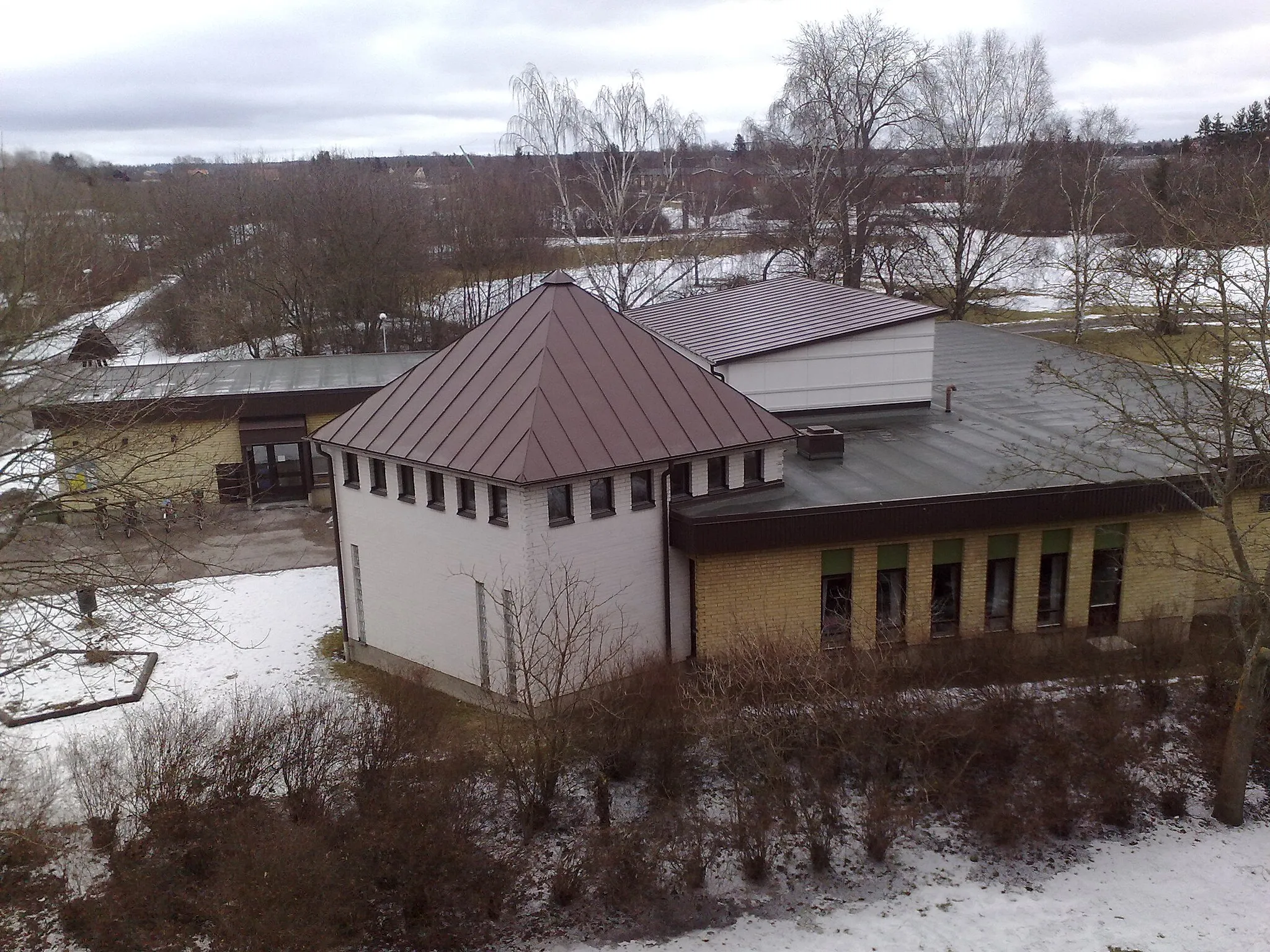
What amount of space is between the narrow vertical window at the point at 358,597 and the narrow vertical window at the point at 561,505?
513 cm

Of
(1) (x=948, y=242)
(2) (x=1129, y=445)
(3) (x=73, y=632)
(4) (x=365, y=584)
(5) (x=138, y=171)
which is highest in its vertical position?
(5) (x=138, y=171)

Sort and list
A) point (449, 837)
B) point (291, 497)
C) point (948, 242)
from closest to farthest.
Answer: point (449, 837) → point (291, 497) → point (948, 242)

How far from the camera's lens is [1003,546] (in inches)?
671

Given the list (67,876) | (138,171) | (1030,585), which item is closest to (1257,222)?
(1030,585)

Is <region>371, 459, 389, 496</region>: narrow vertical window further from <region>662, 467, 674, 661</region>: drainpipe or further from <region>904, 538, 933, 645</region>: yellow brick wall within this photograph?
<region>904, 538, 933, 645</region>: yellow brick wall

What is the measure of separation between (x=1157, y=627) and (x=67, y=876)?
16.1 meters

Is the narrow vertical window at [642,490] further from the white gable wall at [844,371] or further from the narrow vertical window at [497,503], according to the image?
the white gable wall at [844,371]

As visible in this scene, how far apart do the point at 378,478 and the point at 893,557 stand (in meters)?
8.65

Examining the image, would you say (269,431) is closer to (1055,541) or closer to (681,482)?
(681,482)

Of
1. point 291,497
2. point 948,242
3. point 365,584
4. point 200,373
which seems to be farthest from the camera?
point 948,242

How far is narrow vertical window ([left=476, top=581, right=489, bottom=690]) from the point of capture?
16172mm

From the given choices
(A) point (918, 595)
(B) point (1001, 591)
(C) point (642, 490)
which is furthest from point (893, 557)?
(C) point (642, 490)

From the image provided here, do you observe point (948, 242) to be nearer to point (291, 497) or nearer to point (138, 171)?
point (291, 497)

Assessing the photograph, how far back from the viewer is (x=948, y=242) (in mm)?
45844
